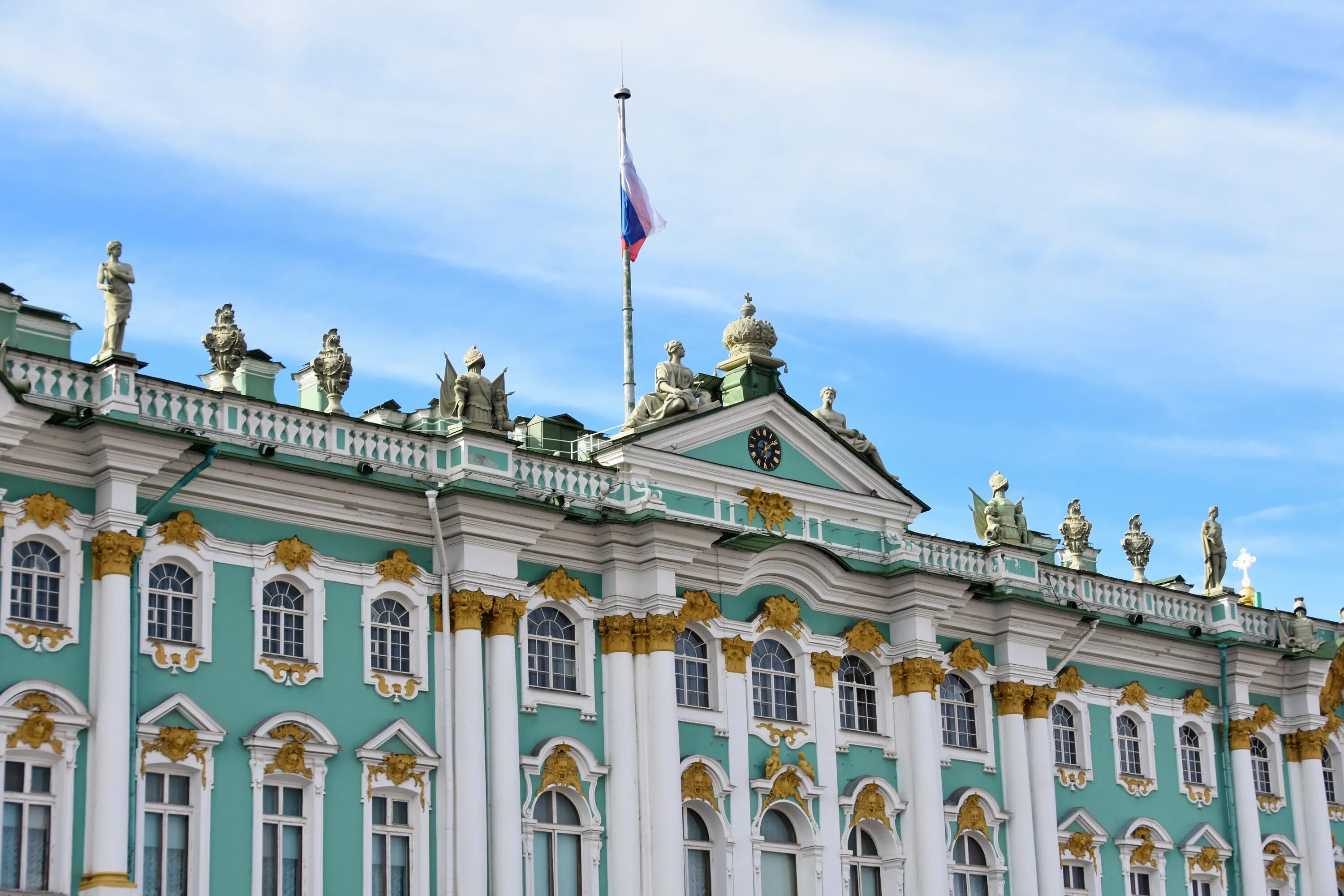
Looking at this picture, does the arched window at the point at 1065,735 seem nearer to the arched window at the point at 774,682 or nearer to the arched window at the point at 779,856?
the arched window at the point at 774,682

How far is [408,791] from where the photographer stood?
126 feet

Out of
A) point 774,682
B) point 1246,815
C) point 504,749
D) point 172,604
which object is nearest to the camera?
point 172,604

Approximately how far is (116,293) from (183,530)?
393cm

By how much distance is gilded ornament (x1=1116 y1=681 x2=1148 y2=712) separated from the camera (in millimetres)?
50062

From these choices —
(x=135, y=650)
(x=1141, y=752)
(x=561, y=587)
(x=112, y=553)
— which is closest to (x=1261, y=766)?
(x=1141, y=752)

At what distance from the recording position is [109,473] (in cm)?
3556

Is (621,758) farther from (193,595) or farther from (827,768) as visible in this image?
(193,595)

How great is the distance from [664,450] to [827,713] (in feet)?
19.6

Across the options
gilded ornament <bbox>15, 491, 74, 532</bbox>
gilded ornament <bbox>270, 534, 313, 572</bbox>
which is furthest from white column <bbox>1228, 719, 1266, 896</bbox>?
gilded ornament <bbox>15, 491, 74, 532</bbox>

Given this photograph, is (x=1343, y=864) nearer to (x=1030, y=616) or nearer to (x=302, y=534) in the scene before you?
(x=1030, y=616)

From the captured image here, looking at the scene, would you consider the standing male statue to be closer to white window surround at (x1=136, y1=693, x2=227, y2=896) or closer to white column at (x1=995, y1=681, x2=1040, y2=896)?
white column at (x1=995, y1=681, x2=1040, y2=896)

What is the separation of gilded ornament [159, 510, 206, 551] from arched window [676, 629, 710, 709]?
9678 millimetres

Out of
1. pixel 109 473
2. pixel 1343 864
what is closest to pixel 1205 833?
pixel 1343 864

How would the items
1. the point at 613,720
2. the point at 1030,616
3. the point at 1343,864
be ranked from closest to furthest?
the point at 613,720 < the point at 1030,616 < the point at 1343,864
